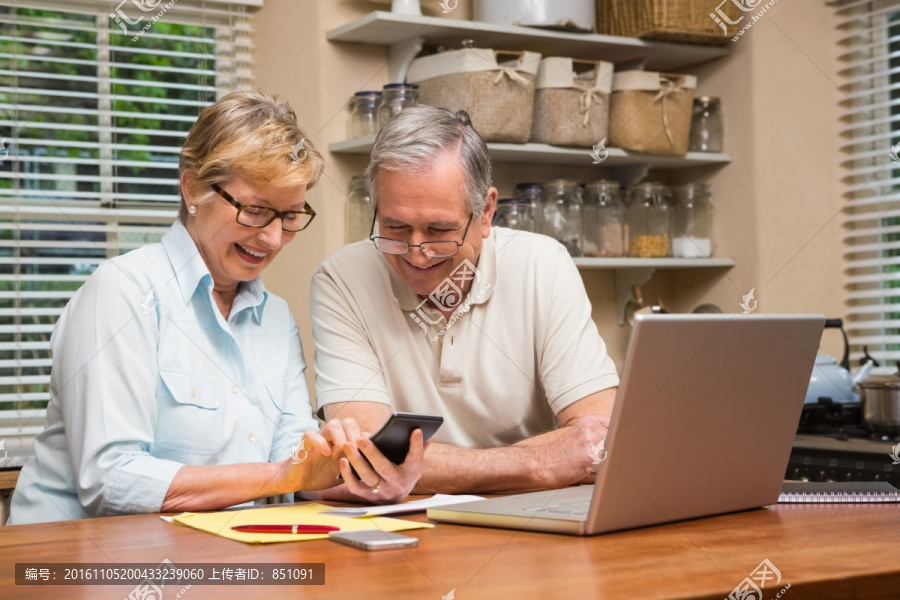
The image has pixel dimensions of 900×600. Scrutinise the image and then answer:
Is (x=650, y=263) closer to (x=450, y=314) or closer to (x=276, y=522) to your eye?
(x=450, y=314)

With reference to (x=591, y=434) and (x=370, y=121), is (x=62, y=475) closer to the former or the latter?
(x=591, y=434)

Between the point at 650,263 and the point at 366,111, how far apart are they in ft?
3.37

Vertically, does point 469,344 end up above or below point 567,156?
below

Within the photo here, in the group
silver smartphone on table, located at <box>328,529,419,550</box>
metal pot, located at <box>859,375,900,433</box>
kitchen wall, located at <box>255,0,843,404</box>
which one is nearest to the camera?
silver smartphone on table, located at <box>328,529,419,550</box>

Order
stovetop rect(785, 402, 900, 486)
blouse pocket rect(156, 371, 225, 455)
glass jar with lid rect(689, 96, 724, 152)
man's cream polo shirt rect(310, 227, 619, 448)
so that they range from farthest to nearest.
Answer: glass jar with lid rect(689, 96, 724, 152)
stovetop rect(785, 402, 900, 486)
man's cream polo shirt rect(310, 227, 619, 448)
blouse pocket rect(156, 371, 225, 455)

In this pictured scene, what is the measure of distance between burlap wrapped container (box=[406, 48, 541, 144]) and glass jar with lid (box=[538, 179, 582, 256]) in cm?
25

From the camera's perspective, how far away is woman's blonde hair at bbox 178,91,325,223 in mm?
1646

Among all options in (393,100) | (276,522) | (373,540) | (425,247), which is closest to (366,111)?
(393,100)

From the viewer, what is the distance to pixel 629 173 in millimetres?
3232

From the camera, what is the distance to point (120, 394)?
146cm

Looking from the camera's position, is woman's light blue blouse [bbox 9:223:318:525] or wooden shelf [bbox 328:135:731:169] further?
wooden shelf [bbox 328:135:731:169]

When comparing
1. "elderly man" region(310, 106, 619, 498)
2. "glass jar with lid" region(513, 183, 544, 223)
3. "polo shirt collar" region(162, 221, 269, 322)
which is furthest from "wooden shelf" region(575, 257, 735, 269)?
"polo shirt collar" region(162, 221, 269, 322)

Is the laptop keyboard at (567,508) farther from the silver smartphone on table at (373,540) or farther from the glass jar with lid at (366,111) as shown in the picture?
the glass jar with lid at (366,111)

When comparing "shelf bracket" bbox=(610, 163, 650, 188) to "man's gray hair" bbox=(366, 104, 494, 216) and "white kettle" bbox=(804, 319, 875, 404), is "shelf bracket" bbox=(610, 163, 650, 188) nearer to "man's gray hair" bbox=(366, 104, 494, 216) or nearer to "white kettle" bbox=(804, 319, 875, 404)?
"white kettle" bbox=(804, 319, 875, 404)
